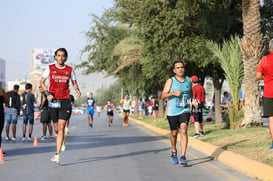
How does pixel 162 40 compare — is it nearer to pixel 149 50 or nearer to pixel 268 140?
pixel 149 50

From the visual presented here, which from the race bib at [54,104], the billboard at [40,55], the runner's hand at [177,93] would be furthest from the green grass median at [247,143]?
the billboard at [40,55]

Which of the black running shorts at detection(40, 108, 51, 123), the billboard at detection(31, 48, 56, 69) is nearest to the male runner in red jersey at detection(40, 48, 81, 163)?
the black running shorts at detection(40, 108, 51, 123)

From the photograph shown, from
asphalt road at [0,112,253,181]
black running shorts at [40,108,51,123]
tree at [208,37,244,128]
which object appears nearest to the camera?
asphalt road at [0,112,253,181]

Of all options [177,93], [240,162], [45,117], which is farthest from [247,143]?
[45,117]

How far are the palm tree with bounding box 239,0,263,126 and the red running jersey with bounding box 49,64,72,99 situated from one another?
849 centimetres

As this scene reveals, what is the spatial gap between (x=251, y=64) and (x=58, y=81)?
347 inches

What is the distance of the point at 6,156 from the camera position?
37.3 ft

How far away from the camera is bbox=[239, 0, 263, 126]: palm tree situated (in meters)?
16.7

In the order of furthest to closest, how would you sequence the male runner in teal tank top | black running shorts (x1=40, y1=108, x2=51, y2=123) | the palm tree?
the palm tree < black running shorts (x1=40, y1=108, x2=51, y2=123) < the male runner in teal tank top

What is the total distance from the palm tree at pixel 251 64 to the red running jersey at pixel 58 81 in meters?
8.49

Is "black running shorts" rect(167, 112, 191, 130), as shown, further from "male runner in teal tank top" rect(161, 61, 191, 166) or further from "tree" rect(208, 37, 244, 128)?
"tree" rect(208, 37, 244, 128)

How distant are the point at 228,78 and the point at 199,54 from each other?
412 cm

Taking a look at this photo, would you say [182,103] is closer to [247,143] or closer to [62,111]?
[62,111]

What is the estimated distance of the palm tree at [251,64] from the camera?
1672 centimetres
